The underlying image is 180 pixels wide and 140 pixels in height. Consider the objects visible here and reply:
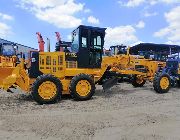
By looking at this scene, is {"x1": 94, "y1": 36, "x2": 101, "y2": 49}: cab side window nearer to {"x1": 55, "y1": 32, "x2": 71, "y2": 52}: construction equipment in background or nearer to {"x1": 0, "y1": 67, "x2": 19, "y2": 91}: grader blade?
{"x1": 55, "y1": 32, "x2": 71, "y2": 52}: construction equipment in background

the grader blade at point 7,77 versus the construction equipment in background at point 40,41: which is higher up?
the construction equipment in background at point 40,41

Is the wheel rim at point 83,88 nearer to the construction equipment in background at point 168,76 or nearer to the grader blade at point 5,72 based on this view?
the grader blade at point 5,72

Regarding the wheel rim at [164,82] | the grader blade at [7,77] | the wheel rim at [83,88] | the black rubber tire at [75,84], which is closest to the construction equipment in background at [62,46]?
the black rubber tire at [75,84]

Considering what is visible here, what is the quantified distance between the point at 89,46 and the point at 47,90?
249 centimetres

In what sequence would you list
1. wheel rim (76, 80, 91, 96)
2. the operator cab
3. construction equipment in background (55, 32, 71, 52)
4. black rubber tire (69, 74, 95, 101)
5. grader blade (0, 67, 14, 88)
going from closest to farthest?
grader blade (0, 67, 14, 88), black rubber tire (69, 74, 95, 101), wheel rim (76, 80, 91, 96), the operator cab, construction equipment in background (55, 32, 71, 52)

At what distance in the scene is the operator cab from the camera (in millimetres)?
12727

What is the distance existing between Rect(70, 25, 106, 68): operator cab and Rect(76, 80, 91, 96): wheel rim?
2.88 feet

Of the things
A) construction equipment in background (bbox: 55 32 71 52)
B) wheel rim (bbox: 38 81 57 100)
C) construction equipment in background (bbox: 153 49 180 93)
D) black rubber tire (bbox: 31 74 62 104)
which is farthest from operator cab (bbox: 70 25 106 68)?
construction equipment in background (bbox: 153 49 180 93)

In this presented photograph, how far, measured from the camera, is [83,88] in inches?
474

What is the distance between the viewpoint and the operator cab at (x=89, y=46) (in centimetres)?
1273

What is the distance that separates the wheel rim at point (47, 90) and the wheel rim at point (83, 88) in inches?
34.0

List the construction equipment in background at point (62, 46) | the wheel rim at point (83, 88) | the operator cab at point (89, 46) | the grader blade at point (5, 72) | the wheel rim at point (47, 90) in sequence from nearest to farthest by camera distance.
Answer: the wheel rim at point (47, 90) → the grader blade at point (5, 72) → the wheel rim at point (83, 88) → the operator cab at point (89, 46) → the construction equipment in background at point (62, 46)

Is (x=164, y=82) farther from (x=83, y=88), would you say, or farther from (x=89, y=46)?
(x=83, y=88)

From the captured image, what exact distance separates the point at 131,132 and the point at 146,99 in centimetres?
505
